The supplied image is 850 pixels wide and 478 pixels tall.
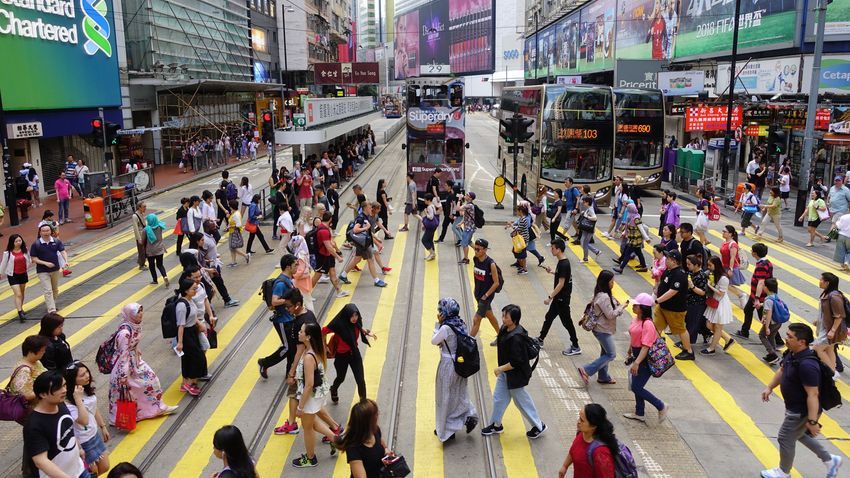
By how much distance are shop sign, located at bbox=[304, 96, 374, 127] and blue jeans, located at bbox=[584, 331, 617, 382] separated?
57.6 ft

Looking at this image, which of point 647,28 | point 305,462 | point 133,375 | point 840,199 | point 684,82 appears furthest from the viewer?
point 647,28

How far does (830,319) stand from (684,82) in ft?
87.2

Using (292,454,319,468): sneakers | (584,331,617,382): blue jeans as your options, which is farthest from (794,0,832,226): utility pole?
(292,454,319,468): sneakers

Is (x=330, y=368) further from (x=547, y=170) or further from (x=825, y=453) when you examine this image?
(x=547, y=170)

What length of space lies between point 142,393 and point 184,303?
44.3 inches

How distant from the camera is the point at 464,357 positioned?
7113 mm

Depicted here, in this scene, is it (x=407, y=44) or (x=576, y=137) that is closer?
(x=576, y=137)

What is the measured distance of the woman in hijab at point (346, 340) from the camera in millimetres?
7570

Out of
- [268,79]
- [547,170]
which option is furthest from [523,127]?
[268,79]

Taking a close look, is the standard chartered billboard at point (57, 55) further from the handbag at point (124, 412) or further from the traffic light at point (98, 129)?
the handbag at point (124, 412)

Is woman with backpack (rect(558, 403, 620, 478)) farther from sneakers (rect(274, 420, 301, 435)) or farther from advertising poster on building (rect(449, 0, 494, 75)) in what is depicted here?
advertising poster on building (rect(449, 0, 494, 75))

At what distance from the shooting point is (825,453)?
6535 mm

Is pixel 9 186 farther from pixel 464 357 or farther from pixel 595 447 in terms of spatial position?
pixel 595 447

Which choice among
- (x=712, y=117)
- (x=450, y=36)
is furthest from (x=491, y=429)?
(x=450, y=36)
